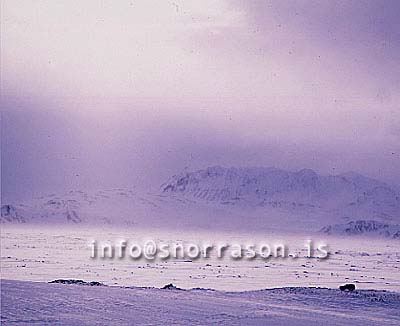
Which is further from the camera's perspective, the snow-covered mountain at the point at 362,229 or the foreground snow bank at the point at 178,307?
the snow-covered mountain at the point at 362,229

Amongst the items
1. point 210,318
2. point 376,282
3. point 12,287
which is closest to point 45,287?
point 12,287

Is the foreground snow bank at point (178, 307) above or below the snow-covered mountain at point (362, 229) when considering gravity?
below

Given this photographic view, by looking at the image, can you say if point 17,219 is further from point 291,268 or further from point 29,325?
point 29,325

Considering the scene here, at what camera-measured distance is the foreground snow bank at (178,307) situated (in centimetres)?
1403

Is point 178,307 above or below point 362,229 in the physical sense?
below

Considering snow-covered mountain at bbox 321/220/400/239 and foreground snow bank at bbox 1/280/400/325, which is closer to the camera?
foreground snow bank at bbox 1/280/400/325

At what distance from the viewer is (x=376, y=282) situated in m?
30.7

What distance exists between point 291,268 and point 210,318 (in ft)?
86.3

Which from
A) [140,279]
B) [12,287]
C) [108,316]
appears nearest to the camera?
[108,316]

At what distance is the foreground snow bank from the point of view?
14.0 m

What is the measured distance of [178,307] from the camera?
15.9m

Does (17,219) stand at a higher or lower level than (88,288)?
higher

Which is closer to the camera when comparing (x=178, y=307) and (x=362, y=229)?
(x=178, y=307)

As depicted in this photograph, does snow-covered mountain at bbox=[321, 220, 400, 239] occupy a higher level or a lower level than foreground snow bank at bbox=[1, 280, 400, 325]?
higher
